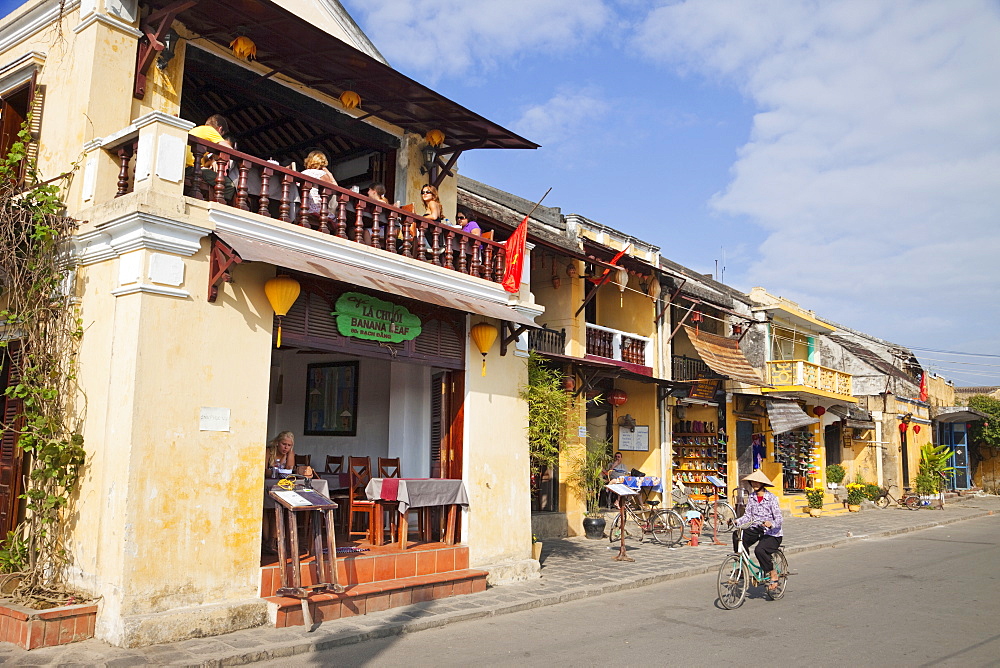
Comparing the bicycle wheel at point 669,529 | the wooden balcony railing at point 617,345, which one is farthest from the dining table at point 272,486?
the wooden balcony railing at point 617,345

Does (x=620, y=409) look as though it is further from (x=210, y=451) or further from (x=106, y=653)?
(x=106, y=653)

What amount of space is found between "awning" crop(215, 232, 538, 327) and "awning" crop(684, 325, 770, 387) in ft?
31.3

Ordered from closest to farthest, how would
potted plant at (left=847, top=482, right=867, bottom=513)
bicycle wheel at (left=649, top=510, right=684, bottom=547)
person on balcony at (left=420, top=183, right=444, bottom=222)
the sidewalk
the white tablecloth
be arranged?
1. the sidewalk
2. the white tablecloth
3. person on balcony at (left=420, top=183, right=444, bottom=222)
4. bicycle wheel at (left=649, top=510, right=684, bottom=547)
5. potted plant at (left=847, top=482, right=867, bottom=513)

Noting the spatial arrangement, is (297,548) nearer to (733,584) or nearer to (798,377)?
(733,584)

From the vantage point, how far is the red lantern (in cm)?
1809

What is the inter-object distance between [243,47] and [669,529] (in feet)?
37.3

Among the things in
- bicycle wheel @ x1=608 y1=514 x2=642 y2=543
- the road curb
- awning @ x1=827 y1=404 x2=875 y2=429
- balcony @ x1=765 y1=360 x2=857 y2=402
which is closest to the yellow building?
the road curb

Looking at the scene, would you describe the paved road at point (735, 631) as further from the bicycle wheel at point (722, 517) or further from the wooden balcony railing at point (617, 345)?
the wooden balcony railing at point (617, 345)

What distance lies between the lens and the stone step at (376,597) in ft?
25.6

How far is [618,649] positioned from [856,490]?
21.6 meters

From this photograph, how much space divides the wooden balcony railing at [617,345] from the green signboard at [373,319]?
25.7 feet

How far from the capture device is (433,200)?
1105 cm

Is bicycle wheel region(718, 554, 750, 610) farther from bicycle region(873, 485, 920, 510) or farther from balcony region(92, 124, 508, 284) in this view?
bicycle region(873, 485, 920, 510)

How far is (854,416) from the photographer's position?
27219 mm
